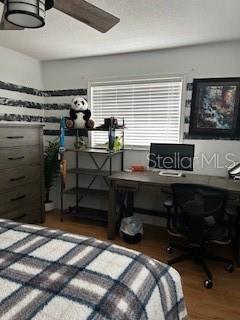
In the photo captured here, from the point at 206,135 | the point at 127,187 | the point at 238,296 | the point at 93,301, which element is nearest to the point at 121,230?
the point at 127,187

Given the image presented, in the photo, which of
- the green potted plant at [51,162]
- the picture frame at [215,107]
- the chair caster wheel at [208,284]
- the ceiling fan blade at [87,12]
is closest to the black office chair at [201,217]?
the chair caster wheel at [208,284]

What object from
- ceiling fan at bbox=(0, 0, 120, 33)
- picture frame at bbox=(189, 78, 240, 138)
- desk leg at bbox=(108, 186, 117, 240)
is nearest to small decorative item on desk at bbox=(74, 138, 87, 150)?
desk leg at bbox=(108, 186, 117, 240)

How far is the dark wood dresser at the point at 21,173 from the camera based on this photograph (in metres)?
2.80

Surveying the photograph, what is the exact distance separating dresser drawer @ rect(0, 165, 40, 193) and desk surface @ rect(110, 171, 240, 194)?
109 cm

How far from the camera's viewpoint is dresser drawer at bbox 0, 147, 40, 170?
2.78 m

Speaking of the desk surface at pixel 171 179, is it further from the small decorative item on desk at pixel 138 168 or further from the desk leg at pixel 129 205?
the desk leg at pixel 129 205

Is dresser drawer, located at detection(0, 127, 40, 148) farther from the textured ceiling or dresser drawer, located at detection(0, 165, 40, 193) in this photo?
the textured ceiling

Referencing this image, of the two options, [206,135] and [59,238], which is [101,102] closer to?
[206,135]

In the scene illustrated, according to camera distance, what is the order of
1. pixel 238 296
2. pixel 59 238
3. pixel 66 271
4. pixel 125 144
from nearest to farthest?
pixel 66 271, pixel 59 238, pixel 238 296, pixel 125 144

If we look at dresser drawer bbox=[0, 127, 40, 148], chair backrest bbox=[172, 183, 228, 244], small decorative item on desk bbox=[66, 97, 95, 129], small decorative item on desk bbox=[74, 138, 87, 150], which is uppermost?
small decorative item on desk bbox=[66, 97, 95, 129]

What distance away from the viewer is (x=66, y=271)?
103 cm

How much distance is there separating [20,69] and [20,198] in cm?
176

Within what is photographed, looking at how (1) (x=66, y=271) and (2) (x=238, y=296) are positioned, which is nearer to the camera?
(1) (x=66, y=271)

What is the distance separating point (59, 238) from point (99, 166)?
2.30 meters
